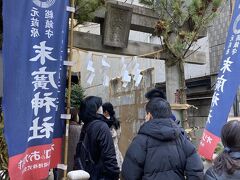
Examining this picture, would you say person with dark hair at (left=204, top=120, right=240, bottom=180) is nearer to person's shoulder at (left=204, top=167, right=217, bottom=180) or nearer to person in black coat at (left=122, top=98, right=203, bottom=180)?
person's shoulder at (left=204, top=167, right=217, bottom=180)

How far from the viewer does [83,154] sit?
14.8 ft

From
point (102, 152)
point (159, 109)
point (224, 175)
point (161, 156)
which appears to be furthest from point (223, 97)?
point (224, 175)

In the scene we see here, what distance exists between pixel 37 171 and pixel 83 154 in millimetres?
671

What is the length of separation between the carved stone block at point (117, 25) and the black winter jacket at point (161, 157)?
13.3 feet

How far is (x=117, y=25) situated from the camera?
7.47m

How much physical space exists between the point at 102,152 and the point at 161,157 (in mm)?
1026

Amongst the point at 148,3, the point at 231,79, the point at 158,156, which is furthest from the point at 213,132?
the point at 148,3

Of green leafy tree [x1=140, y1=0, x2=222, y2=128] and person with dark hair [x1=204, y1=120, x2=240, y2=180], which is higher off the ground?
green leafy tree [x1=140, y1=0, x2=222, y2=128]

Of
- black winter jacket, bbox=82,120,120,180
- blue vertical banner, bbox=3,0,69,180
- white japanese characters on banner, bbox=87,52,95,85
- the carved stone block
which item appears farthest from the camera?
the carved stone block

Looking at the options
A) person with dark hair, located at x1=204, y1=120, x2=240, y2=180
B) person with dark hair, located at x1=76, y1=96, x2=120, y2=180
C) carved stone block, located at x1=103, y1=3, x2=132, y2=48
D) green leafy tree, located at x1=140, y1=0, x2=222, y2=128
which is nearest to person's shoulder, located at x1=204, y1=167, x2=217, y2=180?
person with dark hair, located at x1=204, y1=120, x2=240, y2=180

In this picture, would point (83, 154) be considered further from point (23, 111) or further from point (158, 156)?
point (158, 156)

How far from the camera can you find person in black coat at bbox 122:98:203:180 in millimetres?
3516

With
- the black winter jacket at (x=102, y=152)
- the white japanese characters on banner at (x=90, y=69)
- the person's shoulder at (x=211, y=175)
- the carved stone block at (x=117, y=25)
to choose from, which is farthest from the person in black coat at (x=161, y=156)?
the carved stone block at (x=117, y=25)

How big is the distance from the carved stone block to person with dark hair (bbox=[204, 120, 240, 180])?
4950 millimetres
